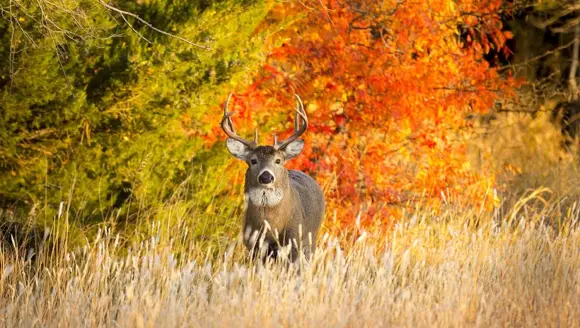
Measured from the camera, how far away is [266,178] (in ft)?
28.6

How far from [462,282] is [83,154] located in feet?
12.3

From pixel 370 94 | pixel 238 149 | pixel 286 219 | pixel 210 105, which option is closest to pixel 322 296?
pixel 286 219

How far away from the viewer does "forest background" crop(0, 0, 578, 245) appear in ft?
30.3

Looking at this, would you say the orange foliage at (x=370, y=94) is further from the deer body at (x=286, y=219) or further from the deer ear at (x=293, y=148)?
the deer ear at (x=293, y=148)

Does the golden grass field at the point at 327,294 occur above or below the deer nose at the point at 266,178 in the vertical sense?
below

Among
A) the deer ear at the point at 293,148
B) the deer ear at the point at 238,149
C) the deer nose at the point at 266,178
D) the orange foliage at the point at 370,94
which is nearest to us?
the deer nose at the point at 266,178

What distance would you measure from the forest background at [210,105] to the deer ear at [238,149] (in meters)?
0.49

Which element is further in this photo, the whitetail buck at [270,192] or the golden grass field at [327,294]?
Result: the whitetail buck at [270,192]

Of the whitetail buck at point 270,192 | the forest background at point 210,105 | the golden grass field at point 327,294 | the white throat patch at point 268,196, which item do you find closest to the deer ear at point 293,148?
the whitetail buck at point 270,192

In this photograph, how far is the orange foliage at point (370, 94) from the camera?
10.6 m

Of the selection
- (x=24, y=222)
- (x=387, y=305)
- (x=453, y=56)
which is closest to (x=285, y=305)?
(x=387, y=305)

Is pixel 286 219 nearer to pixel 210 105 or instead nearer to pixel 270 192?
pixel 270 192

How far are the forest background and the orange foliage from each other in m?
0.02

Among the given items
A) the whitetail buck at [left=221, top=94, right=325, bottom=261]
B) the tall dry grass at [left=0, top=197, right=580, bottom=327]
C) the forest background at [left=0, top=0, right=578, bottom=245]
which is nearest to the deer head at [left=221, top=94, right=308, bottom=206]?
the whitetail buck at [left=221, top=94, right=325, bottom=261]
